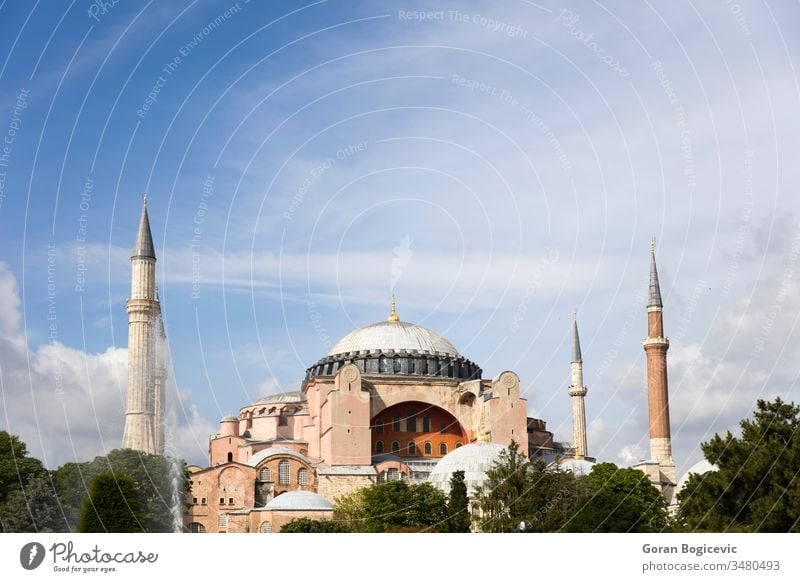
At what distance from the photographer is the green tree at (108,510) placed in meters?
34.3

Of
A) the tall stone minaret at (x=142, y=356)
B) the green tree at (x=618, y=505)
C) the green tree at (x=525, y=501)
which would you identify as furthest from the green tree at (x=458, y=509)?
the tall stone minaret at (x=142, y=356)

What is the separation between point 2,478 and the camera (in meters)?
43.3

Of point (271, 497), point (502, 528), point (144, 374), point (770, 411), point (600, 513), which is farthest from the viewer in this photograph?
point (144, 374)

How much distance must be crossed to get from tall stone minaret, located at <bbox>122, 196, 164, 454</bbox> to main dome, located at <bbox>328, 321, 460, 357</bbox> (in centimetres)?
1040

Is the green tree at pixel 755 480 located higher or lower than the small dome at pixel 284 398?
lower

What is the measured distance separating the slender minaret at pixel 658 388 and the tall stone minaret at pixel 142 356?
81.8ft

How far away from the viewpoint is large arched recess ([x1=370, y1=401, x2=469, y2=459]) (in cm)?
5572

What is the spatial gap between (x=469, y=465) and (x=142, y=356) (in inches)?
699

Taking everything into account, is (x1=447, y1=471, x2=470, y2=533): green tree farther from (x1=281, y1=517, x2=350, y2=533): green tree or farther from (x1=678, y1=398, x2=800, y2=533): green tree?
(x1=678, y1=398, x2=800, y2=533): green tree

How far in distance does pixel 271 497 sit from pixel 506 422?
463 inches

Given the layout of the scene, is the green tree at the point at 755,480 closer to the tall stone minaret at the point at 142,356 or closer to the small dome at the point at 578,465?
the small dome at the point at 578,465

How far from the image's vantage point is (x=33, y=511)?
41250 millimetres
